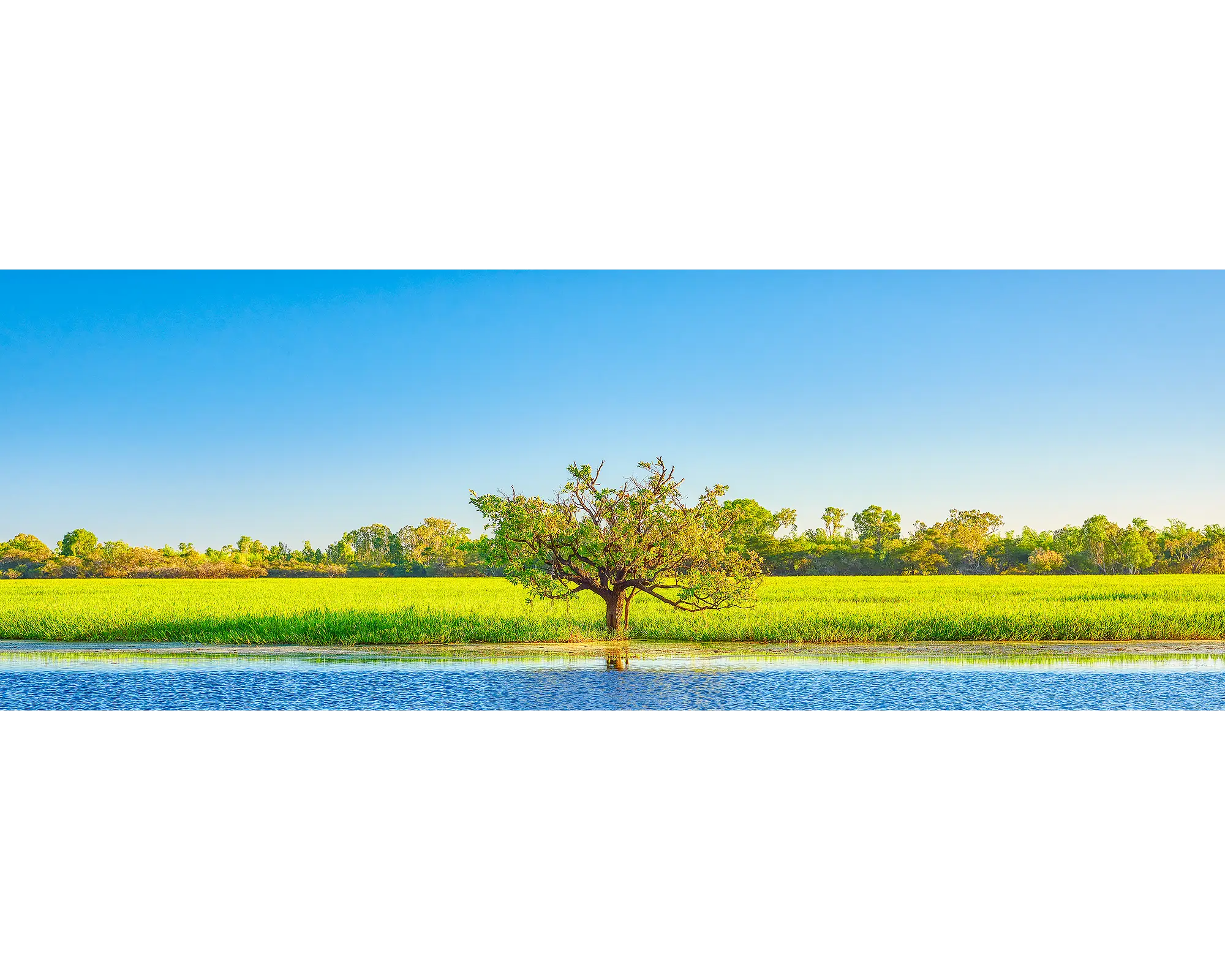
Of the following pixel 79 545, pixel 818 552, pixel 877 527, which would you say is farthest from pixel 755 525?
pixel 79 545

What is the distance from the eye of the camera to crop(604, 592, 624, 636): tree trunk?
48.4 ft

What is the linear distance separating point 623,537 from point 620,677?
2863 mm

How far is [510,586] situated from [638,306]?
26.2 feet

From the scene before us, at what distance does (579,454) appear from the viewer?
48.1 feet

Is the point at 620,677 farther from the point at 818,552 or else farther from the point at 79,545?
the point at 79,545

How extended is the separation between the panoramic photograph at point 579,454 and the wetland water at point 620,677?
107 mm

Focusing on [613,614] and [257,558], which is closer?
[613,614]

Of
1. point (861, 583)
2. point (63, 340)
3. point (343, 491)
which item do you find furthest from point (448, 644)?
point (861, 583)

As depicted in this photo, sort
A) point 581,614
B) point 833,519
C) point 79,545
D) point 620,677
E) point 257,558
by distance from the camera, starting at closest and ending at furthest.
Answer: point 620,677 < point 581,614 < point 833,519 < point 79,545 < point 257,558

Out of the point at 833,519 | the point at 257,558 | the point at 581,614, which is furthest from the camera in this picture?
the point at 257,558

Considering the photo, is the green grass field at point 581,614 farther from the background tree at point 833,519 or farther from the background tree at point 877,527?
the background tree at point 833,519

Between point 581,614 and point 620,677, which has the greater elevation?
point 581,614

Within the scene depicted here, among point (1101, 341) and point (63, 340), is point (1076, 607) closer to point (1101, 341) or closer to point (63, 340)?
point (1101, 341)

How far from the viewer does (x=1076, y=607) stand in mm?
15797
